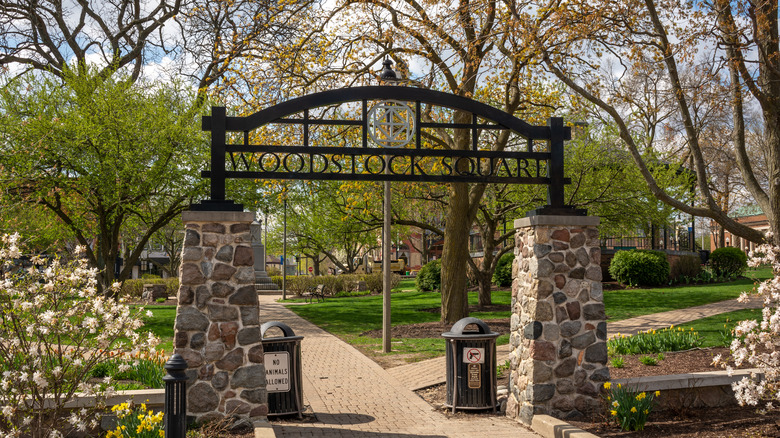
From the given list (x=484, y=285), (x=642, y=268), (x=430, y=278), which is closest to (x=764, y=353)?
(x=484, y=285)

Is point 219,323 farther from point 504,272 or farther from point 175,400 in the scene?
point 504,272

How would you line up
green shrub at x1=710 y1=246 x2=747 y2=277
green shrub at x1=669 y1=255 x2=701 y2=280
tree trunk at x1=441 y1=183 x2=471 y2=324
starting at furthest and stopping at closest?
green shrub at x1=710 y1=246 x2=747 y2=277, green shrub at x1=669 y1=255 x2=701 y2=280, tree trunk at x1=441 y1=183 x2=471 y2=324

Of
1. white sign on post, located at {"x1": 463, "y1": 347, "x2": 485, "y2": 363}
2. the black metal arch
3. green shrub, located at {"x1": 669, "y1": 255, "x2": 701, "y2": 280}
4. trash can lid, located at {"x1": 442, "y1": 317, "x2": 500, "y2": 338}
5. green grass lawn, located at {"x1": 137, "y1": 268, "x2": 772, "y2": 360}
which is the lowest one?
green grass lawn, located at {"x1": 137, "y1": 268, "x2": 772, "y2": 360}

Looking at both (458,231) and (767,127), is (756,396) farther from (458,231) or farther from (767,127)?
(458,231)

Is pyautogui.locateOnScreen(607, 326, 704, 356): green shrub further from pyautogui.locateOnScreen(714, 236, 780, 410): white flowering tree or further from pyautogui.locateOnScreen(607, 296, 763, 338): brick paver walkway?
pyautogui.locateOnScreen(714, 236, 780, 410): white flowering tree

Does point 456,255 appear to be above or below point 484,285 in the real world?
above

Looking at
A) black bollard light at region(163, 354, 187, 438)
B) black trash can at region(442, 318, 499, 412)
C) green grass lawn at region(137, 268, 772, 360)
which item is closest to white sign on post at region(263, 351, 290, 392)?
black trash can at region(442, 318, 499, 412)

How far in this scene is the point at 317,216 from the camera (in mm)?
34281

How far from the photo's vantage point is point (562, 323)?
7812 millimetres

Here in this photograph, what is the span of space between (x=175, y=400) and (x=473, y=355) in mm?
4189

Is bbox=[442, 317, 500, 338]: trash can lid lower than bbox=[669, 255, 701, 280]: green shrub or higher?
lower

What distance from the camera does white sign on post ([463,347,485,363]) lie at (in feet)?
27.7

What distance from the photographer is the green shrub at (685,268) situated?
92.3ft

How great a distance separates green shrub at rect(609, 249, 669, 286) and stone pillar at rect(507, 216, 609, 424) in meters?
19.1
